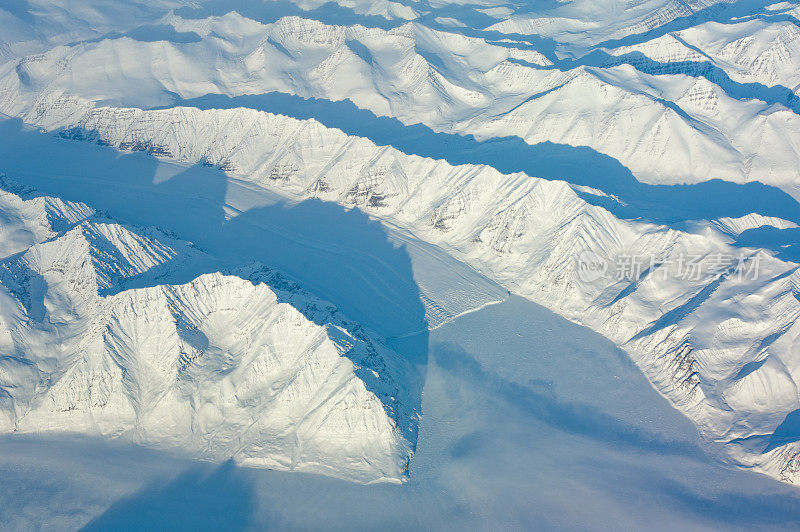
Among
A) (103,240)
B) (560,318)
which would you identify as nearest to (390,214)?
(560,318)

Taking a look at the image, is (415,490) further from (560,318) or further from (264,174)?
(264,174)

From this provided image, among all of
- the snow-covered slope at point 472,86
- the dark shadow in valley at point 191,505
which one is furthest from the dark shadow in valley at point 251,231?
the snow-covered slope at point 472,86

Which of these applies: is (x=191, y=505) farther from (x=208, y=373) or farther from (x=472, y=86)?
(x=472, y=86)

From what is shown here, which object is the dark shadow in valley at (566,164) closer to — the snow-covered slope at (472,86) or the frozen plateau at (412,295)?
the frozen plateau at (412,295)

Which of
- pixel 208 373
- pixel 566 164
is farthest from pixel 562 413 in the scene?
pixel 566 164

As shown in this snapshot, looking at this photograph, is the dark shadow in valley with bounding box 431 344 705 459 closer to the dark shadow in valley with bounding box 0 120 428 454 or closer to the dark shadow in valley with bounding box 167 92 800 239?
the dark shadow in valley with bounding box 0 120 428 454

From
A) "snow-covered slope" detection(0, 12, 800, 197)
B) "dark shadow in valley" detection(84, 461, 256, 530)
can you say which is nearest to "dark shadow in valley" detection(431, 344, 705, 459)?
"dark shadow in valley" detection(84, 461, 256, 530)

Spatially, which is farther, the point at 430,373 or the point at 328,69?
the point at 328,69
